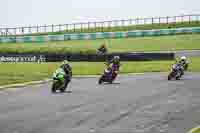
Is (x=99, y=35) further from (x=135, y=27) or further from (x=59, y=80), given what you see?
(x=59, y=80)

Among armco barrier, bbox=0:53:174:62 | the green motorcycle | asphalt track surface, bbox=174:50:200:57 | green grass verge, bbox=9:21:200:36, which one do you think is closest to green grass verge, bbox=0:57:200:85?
armco barrier, bbox=0:53:174:62

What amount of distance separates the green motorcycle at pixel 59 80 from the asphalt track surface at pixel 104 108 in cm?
42

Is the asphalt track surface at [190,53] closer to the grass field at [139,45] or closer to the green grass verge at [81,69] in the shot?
the green grass verge at [81,69]

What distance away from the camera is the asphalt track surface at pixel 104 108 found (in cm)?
1725

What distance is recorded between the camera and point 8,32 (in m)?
92.9

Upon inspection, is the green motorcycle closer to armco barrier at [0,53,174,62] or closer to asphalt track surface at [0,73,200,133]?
asphalt track surface at [0,73,200,133]

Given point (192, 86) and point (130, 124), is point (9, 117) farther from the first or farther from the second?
point (192, 86)

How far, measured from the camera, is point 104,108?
21141 millimetres

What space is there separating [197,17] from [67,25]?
19795 millimetres

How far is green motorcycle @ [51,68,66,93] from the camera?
2661cm

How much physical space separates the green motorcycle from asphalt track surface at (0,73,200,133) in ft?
1.38

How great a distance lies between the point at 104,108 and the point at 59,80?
5.80 m

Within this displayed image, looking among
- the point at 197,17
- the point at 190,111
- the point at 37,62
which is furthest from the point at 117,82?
the point at 197,17

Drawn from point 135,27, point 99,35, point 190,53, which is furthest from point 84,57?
point 135,27
